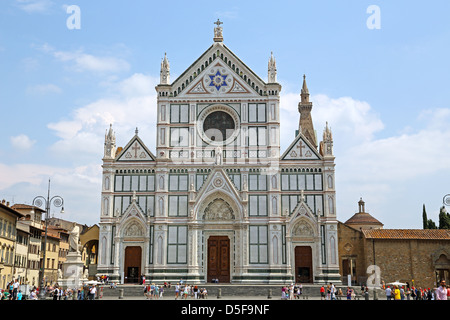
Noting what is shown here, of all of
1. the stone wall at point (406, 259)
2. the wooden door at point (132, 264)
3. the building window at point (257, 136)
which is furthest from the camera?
the building window at point (257, 136)

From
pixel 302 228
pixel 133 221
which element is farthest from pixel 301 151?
pixel 133 221

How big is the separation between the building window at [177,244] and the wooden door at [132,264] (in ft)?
8.87

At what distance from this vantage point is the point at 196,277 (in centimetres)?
4297

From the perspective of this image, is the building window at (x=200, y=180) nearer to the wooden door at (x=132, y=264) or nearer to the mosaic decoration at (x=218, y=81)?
the wooden door at (x=132, y=264)

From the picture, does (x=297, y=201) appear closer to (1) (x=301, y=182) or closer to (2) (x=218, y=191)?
(1) (x=301, y=182)

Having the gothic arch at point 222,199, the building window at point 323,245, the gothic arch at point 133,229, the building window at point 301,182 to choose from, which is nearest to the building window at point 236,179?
the gothic arch at point 222,199

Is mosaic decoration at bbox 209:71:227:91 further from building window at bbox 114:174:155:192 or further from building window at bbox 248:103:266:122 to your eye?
building window at bbox 114:174:155:192

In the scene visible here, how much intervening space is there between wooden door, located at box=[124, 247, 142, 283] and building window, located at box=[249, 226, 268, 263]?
31.5 ft

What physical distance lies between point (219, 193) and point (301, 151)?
26.5 feet

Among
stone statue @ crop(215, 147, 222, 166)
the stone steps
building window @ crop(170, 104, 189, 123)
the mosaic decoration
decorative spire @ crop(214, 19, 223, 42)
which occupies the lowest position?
A: the stone steps

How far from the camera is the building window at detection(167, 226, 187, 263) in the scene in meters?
43.6

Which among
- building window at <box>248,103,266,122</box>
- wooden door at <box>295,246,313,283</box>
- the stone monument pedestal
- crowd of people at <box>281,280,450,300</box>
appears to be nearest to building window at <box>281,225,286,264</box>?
wooden door at <box>295,246,313,283</box>

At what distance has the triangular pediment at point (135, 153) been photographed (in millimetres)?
45562
